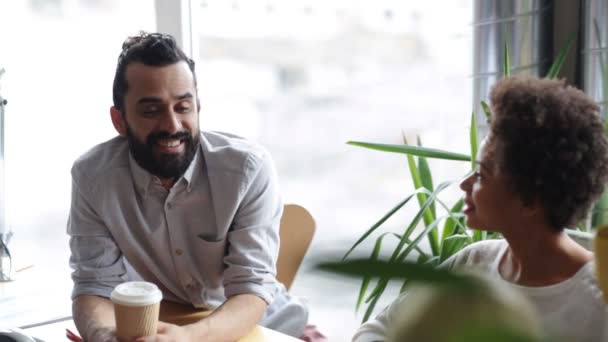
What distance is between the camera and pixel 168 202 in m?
2.01

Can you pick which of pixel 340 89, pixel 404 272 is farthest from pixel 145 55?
pixel 340 89

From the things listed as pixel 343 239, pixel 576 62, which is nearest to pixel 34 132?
pixel 576 62

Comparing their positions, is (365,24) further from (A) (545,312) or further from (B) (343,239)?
(B) (343,239)

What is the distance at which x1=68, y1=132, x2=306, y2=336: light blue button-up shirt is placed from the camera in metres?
2.00

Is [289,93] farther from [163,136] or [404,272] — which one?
[404,272]

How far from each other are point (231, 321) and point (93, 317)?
294 millimetres

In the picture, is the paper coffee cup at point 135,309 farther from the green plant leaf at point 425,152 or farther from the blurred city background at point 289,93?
the blurred city background at point 289,93

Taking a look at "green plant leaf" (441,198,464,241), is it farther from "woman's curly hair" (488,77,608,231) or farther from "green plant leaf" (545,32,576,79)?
"woman's curly hair" (488,77,608,231)

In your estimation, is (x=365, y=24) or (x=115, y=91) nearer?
(x=115, y=91)

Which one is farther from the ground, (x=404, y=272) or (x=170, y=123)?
(x=404, y=272)

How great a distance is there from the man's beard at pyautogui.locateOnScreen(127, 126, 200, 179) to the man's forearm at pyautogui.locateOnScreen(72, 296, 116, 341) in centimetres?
32

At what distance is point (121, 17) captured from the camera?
330cm

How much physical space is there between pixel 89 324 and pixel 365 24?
317 centimetres

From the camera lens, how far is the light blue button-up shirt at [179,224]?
2000mm
